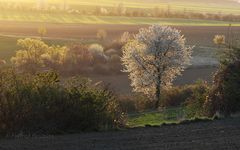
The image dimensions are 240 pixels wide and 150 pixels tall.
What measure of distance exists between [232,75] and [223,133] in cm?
959

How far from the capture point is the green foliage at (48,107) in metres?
19.4

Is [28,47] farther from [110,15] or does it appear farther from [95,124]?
[110,15]

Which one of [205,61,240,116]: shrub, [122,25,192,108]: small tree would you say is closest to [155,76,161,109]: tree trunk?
[122,25,192,108]: small tree

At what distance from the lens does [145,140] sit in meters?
17.7

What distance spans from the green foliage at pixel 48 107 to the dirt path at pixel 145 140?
1.21 metres

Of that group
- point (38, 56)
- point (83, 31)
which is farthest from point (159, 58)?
point (83, 31)

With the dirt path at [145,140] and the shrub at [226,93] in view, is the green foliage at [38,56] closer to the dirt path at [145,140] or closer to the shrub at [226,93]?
the shrub at [226,93]

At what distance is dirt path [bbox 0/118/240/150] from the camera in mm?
16438

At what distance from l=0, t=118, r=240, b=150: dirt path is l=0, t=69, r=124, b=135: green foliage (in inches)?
47.7

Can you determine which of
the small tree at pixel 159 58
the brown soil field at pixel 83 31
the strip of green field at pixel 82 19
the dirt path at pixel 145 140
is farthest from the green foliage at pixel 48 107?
the strip of green field at pixel 82 19

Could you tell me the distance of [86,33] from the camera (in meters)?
106

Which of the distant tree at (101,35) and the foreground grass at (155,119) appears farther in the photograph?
the distant tree at (101,35)

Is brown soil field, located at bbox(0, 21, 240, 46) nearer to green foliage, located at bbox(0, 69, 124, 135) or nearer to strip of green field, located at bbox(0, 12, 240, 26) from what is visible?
strip of green field, located at bbox(0, 12, 240, 26)

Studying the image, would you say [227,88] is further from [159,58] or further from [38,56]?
[38,56]
